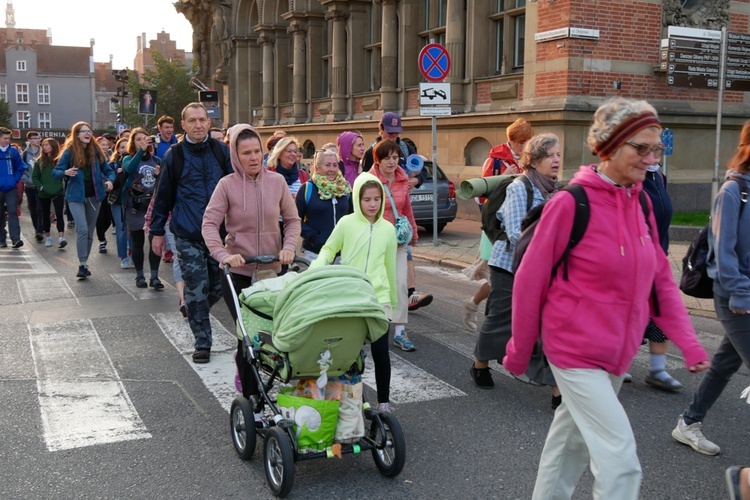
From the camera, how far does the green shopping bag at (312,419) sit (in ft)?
13.6

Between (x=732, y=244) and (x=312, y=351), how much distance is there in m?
2.26

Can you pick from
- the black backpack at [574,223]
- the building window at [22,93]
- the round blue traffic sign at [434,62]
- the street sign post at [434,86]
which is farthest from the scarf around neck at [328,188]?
the building window at [22,93]

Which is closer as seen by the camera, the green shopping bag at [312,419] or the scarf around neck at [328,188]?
the green shopping bag at [312,419]

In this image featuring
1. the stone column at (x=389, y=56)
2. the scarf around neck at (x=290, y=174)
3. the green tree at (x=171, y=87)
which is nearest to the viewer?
the scarf around neck at (x=290, y=174)

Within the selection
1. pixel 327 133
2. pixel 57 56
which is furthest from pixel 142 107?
pixel 57 56

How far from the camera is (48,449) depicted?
4.88 meters

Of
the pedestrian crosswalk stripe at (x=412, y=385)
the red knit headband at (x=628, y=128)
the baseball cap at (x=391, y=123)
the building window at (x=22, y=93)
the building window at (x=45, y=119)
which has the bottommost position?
the pedestrian crosswalk stripe at (x=412, y=385)

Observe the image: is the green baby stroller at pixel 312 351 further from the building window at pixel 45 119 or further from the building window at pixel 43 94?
the building window at pixel 43 94

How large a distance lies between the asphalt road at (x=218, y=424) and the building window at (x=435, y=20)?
16.0 m

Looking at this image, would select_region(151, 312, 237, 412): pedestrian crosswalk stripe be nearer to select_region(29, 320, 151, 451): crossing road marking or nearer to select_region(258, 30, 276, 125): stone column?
select_region(29, 320, 151, 451): crossing road marking

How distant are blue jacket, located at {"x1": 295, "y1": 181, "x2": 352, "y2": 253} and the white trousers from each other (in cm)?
376

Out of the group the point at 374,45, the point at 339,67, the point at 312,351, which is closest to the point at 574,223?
the point at 312,351

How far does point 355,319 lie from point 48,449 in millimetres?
2163

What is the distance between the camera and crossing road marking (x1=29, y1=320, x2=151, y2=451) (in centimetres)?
512
